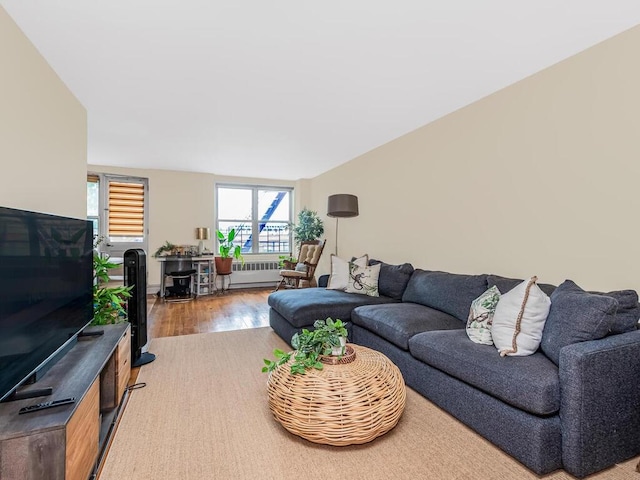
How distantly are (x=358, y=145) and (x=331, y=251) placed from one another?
7.27 feet

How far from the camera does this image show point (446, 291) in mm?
2895

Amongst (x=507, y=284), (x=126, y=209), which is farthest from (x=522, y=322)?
(x=126, y=209)

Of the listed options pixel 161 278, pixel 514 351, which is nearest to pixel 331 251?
pixel 161 278

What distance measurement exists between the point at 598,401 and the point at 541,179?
1634 millimetres

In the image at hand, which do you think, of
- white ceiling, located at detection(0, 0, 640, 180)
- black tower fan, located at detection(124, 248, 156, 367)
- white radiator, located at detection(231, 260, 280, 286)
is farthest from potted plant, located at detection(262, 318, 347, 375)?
white radiator, located at detection(231, 260, 280, 286)

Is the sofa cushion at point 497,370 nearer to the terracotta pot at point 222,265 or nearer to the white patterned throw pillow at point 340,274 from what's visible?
the white patterned throw pillow at point 340,274

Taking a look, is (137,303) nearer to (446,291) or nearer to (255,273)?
(446,291)

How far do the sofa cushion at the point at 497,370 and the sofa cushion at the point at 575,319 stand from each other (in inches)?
4.6

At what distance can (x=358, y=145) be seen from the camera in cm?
452

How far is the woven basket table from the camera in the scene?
1.69 m

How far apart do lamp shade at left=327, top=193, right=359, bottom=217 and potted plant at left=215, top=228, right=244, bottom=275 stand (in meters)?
2.69

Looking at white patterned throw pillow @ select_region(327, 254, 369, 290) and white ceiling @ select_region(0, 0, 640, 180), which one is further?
white patterned throw pillow @ select_region(327, 254, 369, 290)

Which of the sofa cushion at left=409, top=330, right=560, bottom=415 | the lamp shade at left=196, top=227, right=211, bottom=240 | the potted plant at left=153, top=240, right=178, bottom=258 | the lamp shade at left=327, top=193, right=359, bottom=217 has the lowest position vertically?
the sofa cushion at left=409, top=330, right=560, bottom=415

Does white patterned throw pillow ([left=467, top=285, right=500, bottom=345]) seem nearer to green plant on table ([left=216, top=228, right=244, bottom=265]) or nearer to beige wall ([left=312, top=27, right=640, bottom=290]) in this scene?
beige wall ([left=312, top=27, right=640, bottom=290])
